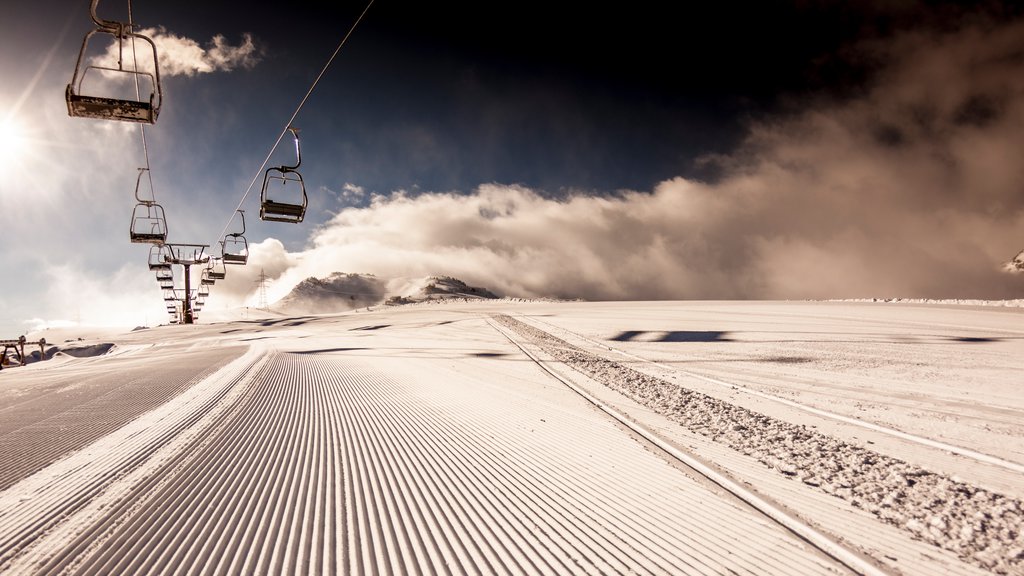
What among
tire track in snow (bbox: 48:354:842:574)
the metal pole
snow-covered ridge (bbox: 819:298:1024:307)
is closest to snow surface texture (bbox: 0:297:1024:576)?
tire track in snow (bbox: 48:354:842:574)

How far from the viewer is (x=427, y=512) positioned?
14.9 ft

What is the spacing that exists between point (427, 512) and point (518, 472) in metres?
1.53

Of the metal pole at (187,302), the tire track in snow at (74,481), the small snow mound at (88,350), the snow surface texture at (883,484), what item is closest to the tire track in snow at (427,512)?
the tire track in snow at (74,481)

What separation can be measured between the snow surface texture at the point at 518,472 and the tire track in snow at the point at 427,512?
0.09 ft

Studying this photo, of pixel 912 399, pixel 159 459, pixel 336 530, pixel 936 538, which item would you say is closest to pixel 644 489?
pixel 936 538

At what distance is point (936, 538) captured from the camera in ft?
13.0

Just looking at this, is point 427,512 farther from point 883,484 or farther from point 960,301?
point 960,301

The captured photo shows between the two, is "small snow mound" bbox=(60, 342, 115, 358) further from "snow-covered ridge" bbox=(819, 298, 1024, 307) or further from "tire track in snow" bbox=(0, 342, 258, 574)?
"snow-covered ridge" bbox=(819, 298, 1024, 307)

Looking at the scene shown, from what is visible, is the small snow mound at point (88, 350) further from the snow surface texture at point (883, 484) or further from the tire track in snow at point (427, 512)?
the snow surface texture at point (883, 484)

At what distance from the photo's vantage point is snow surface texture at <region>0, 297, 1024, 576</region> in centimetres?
375

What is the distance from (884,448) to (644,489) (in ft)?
14.5

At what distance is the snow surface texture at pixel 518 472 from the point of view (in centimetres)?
375

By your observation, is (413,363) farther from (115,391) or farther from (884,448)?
(884,448)

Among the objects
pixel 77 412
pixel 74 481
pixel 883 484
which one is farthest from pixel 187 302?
pixel 883 484
